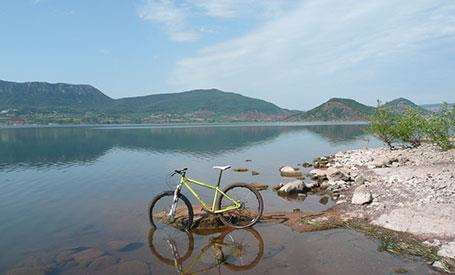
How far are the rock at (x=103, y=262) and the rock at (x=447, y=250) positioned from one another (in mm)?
10593

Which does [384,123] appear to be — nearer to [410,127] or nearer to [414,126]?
[410,127]

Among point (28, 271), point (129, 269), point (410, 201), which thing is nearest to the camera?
point (129, 269)

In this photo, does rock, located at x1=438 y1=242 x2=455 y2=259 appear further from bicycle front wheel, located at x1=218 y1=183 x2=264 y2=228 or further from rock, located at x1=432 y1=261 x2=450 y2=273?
bicycle front wheel, located at x1=218 y1=183 x2=264 y2=228

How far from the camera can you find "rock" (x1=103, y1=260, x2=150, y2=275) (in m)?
12.1

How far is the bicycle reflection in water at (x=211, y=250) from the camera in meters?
12.5

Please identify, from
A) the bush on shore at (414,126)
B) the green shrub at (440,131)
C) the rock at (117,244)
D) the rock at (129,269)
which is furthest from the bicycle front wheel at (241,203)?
the bush on shore at (414,126)

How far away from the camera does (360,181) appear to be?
960 inches

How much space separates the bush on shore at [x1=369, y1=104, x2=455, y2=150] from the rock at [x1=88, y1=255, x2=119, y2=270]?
29.9 meters

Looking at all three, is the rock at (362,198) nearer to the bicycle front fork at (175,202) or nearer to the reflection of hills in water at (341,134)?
the bicycle front fork at (175,202)

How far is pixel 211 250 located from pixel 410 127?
33.9 meters

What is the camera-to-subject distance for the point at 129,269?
12297 mm

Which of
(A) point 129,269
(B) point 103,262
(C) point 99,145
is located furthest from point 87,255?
(C) point 99,145

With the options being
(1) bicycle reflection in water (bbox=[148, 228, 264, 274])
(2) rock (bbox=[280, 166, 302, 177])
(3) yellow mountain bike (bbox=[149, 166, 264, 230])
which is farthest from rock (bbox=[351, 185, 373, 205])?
(2) rock (bbox=[280, 166, 302, 177])

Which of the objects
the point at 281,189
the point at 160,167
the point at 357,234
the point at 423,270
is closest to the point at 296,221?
the point at 357,234
